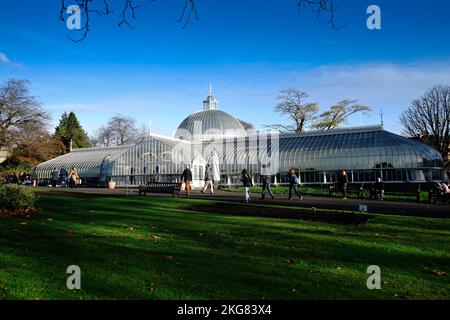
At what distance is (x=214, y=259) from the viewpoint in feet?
22.0

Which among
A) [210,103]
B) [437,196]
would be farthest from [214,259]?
[210,103]

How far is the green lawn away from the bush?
146cm

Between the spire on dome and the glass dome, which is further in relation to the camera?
the spire on dome

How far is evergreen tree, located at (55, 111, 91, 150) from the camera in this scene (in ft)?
265

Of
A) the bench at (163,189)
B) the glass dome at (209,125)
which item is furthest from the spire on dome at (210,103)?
the bench at (163,189)

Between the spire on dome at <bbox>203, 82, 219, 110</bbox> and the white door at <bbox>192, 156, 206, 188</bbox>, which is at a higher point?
the spire on dome at <bbox>203, 82, 219, 110</bbox>

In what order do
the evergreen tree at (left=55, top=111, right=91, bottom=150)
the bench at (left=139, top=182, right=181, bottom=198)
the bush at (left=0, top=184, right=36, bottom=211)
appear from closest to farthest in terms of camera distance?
the bush at (left=0, top=184, right=36, bottom=211), the bench at (left=139, top=182, right=181, bottom=198), the evergreen tree at (left=55, top=111, right=91, bottom=150)

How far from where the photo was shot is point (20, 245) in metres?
7.34

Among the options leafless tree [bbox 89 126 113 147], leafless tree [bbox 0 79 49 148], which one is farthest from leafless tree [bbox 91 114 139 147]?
leafless tree [bbox 0 79 49 148]

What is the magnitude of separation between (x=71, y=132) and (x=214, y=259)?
83.7 metres

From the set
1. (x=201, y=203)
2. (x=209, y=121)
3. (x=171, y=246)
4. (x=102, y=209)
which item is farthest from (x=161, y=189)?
(x=209, y=121)

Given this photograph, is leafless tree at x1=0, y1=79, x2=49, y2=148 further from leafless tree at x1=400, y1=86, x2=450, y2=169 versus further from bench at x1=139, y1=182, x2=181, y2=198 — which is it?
leafless tree at x1=400, y1=86, x2=450, y2=169

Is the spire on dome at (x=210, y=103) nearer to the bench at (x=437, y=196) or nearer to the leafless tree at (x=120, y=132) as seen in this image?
the leafless tree at (x=120, y=132)
